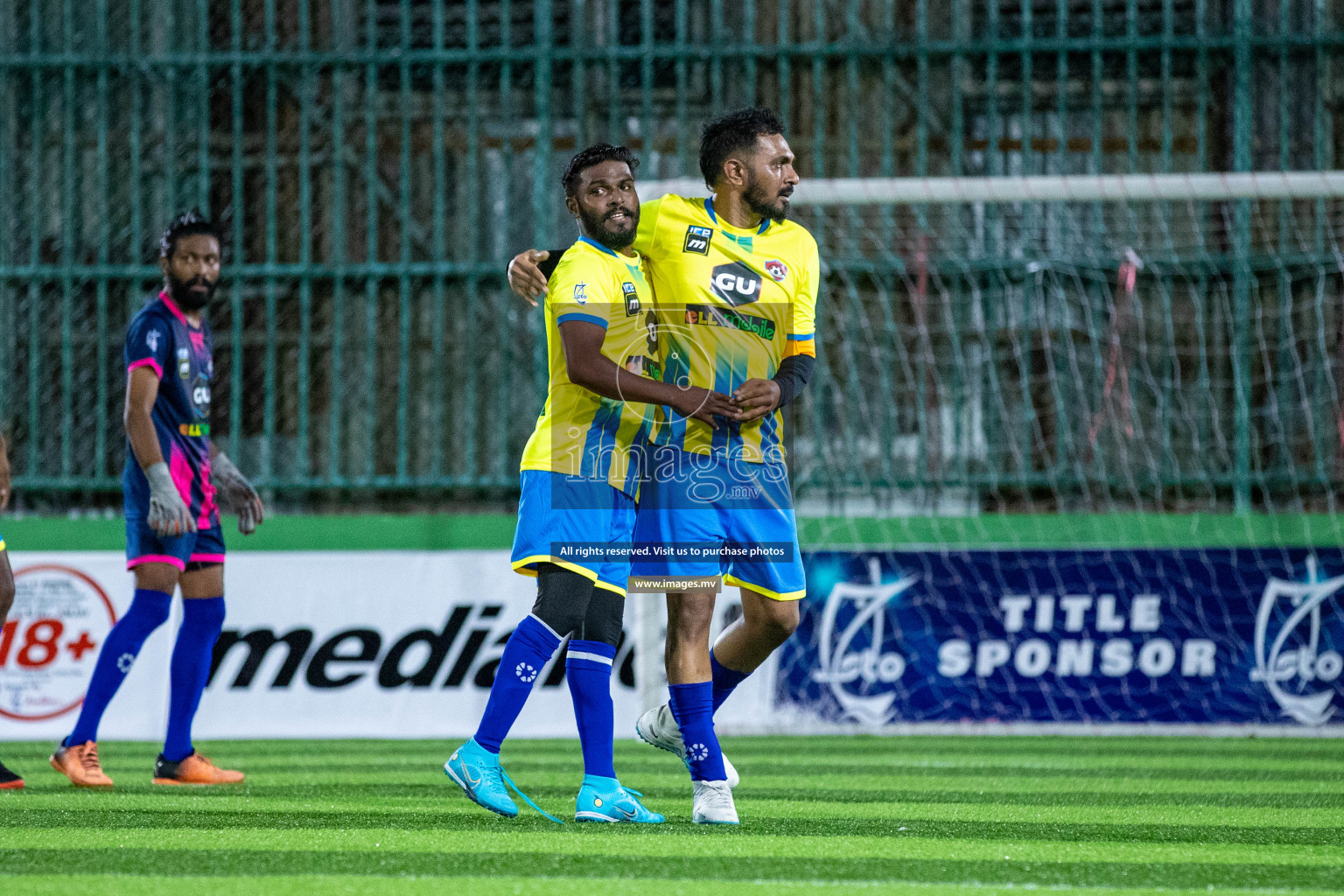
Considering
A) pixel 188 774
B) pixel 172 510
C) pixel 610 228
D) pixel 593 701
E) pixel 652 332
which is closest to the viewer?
pixel 593 701

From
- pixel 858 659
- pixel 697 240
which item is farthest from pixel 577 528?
pixel 858 659

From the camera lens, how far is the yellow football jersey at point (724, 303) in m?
4.05

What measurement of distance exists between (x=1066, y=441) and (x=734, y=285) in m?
4.45

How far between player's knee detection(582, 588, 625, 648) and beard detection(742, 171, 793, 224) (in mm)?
1115

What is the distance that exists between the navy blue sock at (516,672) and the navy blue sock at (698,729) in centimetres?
36

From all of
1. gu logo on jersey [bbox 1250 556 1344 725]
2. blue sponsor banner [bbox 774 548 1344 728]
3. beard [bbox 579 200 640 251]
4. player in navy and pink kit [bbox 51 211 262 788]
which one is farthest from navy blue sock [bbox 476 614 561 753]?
gu logo on jersey [bbox 1250 556 1344 725]

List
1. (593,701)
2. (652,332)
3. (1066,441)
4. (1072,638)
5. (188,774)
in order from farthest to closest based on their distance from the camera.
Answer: (1066,441), (1072,638), (188,774), (652,332), (593,701)

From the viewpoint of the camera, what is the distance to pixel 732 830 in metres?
3.71

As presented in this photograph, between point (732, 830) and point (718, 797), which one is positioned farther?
point (718, 797)

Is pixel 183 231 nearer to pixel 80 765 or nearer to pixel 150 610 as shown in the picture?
pixel 150 610

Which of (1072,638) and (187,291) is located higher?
(187,291)

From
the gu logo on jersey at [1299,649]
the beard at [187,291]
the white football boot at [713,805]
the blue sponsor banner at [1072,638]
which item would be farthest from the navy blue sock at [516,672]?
the gu logo on jersey at [1299,649]

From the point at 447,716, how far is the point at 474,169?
3.08m

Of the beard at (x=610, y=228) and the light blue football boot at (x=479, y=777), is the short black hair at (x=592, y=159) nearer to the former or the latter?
the beard at (x=610, y=228)
